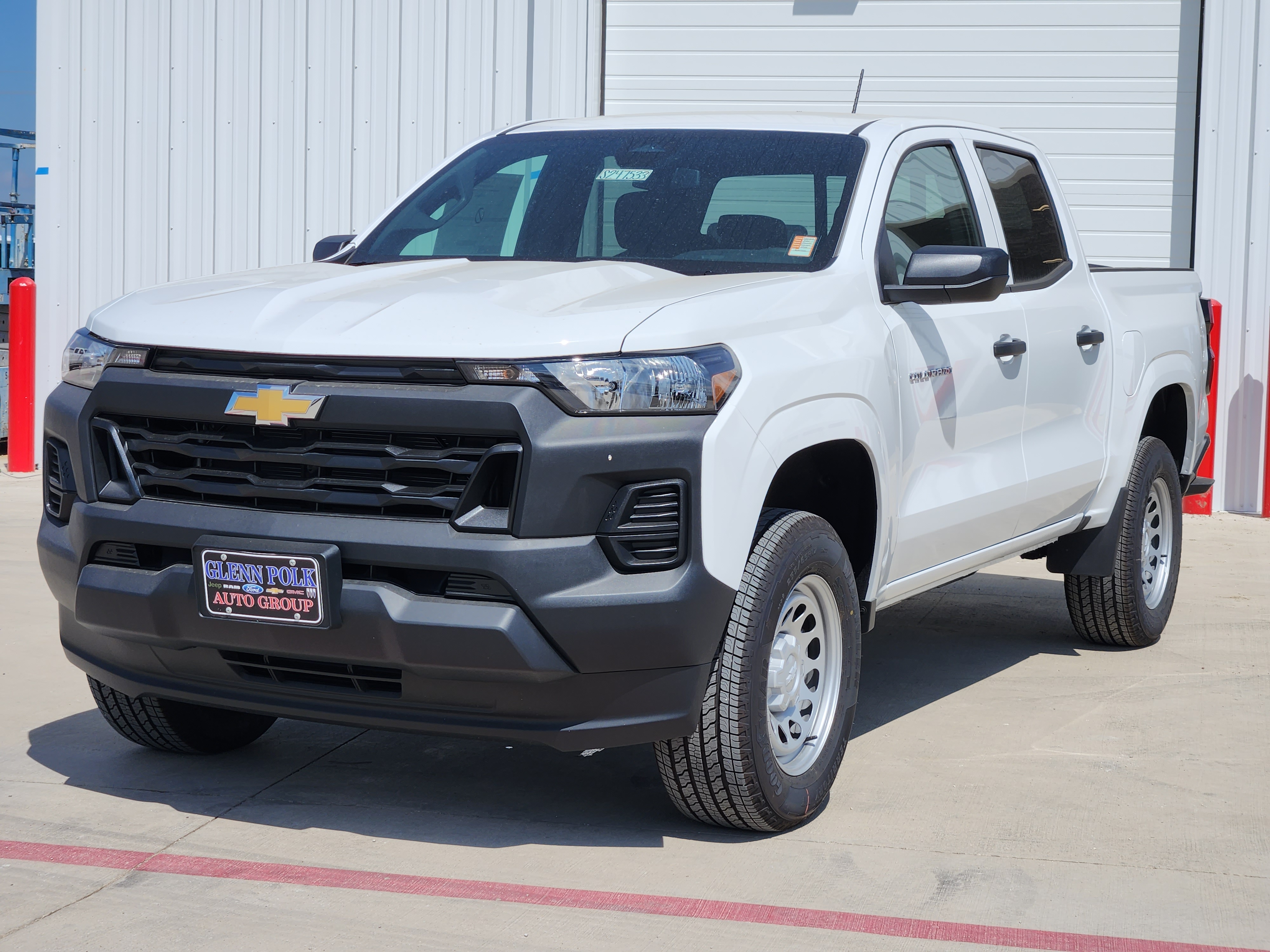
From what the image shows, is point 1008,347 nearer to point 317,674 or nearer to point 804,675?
point 804,675

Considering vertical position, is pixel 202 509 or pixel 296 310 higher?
pixel 296 310

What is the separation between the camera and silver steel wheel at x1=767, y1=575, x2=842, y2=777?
12.2 ft

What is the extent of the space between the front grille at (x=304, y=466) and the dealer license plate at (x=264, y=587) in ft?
0.47

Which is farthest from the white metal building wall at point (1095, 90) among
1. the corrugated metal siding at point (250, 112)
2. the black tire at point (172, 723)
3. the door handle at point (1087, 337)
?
the black tire at point (172, 723)

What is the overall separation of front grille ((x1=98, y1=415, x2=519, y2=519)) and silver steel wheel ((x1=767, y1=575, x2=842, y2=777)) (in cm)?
90

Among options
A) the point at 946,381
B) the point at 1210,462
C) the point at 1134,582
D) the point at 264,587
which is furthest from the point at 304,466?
the point at 1210,462

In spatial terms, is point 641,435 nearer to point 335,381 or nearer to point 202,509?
point 335,381

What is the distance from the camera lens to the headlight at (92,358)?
3.59 meters

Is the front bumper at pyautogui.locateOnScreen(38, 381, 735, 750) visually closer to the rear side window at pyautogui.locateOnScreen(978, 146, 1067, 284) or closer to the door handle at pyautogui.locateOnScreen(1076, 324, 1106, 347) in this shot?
the rear side window at pyautogui.locateOnScreen(978, 146, 1067, 284)

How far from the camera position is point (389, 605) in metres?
3.23

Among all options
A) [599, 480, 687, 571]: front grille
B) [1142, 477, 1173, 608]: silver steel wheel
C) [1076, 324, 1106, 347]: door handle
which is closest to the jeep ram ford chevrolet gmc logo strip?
[599, 480, 687, 571]: front grille

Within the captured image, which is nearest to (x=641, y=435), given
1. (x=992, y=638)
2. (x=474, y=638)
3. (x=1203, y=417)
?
(x=474, y=638)

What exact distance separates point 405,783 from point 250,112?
8146mm

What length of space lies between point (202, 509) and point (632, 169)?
1828mm
